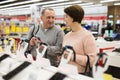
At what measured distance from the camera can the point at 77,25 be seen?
1.98 meters

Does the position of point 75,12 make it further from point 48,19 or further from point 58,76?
point 58,76

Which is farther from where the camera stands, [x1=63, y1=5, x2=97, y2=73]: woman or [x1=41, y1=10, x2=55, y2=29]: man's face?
[x1=41, y1=10, x2=55, y2=29]: man's face

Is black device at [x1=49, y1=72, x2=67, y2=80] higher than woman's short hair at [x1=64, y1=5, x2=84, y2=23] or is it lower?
lower

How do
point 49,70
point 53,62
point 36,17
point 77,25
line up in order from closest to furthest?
point 49,70
point 77,25
point 53,62
point 36,17

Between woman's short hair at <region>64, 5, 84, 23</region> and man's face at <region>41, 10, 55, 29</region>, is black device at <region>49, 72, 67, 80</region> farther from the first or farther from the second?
man's face at <region>41, 10, 55, 29</region>

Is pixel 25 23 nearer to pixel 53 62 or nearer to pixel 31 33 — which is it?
pixel 31 33

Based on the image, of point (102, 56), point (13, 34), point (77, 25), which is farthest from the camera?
point (13, 34)

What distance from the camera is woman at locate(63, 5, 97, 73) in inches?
70.9

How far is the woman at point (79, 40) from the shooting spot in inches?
70.9

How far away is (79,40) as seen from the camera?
1896 mm

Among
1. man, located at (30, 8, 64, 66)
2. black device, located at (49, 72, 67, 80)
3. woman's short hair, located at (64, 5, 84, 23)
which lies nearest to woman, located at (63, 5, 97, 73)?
woman's short hair, located at (64, 5, 84, 23)

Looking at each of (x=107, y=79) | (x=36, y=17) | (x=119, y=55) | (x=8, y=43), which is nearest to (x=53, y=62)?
(x=8, y=43)

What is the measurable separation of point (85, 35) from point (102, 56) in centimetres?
80

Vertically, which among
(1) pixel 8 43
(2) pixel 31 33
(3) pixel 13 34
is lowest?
(3) pixel 13 34
